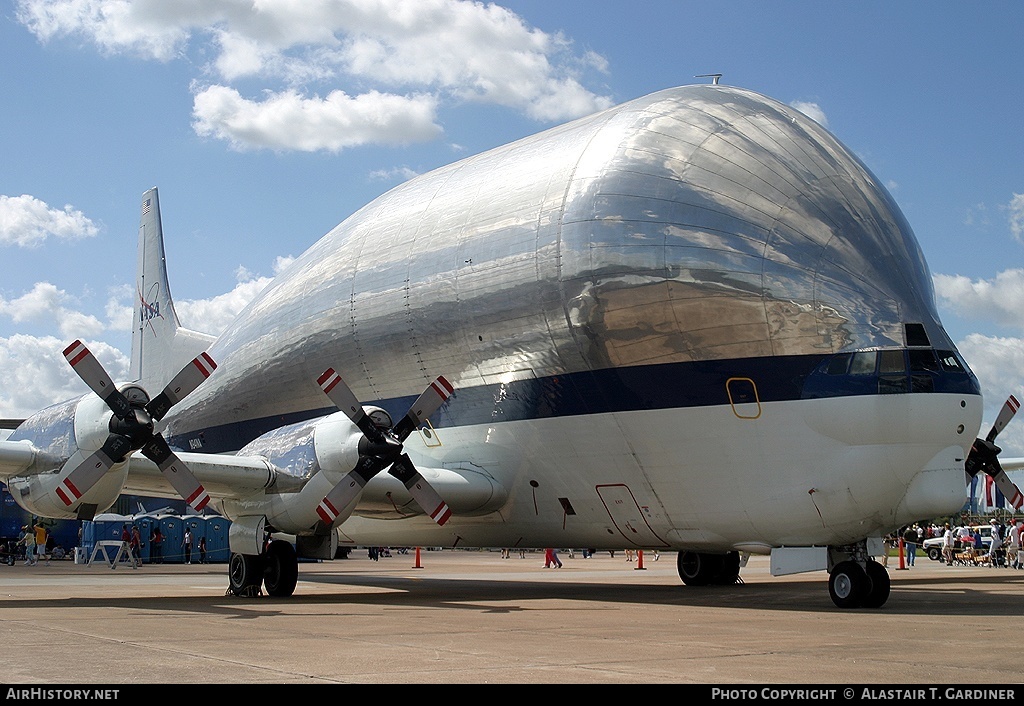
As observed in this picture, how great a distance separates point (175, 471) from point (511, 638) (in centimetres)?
694

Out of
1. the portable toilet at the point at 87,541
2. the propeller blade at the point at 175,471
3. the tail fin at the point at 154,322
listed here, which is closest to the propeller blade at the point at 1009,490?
the propeller blade at the point at 175,471

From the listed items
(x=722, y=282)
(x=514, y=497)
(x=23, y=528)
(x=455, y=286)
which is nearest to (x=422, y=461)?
(x=514, y=497)

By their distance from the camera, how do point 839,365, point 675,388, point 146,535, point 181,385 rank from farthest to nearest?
point 146,535
point 675,388
point 181,385
point 839,365

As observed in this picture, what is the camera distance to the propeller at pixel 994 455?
2135cm

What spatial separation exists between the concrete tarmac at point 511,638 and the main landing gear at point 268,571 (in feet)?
1.40

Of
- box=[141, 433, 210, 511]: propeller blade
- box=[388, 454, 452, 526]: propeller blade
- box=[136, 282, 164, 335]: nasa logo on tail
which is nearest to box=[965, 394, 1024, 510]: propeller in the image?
box=[388, 454, 452, 526]: propeller blade

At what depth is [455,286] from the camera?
1862cm

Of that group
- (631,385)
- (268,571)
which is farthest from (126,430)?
(631,385)

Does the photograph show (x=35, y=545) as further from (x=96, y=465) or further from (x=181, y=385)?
(x=181, y=385)

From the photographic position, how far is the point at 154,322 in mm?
28641

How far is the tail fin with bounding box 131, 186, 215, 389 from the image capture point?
28.2 metres

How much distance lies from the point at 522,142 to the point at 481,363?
456cm

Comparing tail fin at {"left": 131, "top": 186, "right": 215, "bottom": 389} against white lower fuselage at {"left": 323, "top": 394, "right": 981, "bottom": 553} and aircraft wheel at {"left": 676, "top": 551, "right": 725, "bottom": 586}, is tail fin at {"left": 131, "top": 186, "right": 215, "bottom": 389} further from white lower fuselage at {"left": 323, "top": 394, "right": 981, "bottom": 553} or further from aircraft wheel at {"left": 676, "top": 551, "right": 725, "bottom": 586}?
Answer: aircraft wheel at {"left": 676, "top": 551, "right": 725, "bottom": 586}

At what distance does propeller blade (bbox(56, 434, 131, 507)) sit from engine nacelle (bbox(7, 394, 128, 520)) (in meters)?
0.16
